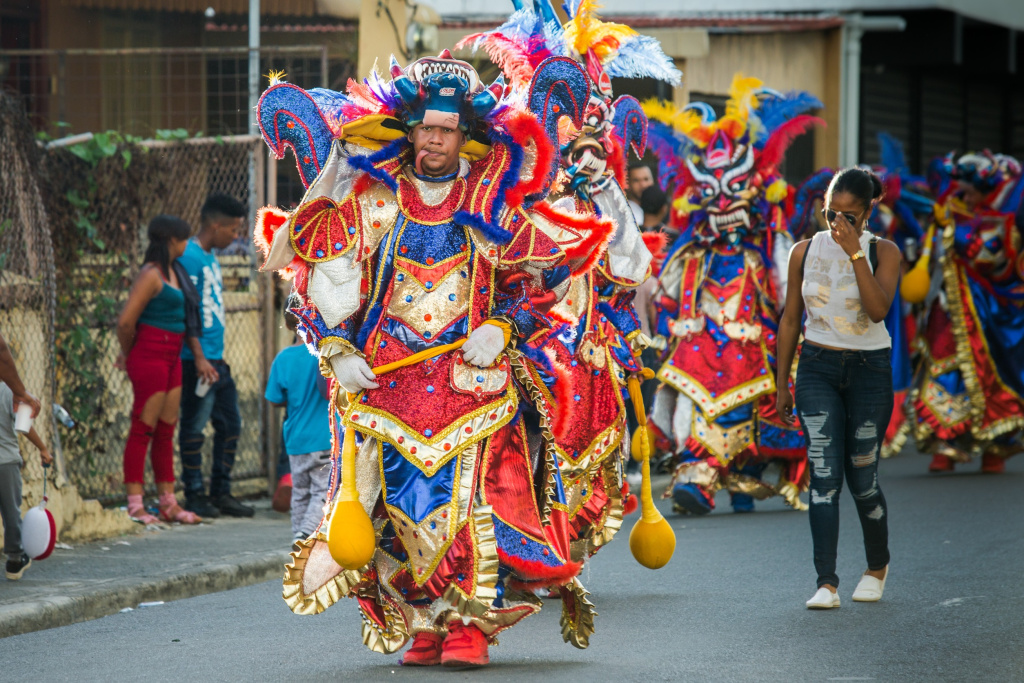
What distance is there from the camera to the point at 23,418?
22.2ft

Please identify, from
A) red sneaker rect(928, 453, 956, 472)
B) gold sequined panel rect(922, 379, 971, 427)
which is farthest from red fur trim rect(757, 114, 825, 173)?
red sneaker rect(928, 453, 956, 472)

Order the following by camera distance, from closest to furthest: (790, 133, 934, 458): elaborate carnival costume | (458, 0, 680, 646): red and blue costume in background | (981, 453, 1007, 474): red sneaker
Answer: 1. (458, 0, 680, 646): red and blue costume in background
2. (981, 453, 1007, 474): red sneaker
3. (790, 133, 934, 458): elaborate carnival costume

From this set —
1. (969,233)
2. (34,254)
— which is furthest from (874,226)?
(34,254)

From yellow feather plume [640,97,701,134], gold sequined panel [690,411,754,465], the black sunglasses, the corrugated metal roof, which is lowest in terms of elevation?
gold sequined panel [690,411,754,465]

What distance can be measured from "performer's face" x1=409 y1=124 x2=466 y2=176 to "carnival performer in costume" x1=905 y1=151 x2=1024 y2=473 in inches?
276

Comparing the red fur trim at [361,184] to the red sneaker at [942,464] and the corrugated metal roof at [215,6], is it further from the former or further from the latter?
the red sneaker at [942,464]

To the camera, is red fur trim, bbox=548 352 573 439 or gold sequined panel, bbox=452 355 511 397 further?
red fur trim, bbox=548 352 573 439

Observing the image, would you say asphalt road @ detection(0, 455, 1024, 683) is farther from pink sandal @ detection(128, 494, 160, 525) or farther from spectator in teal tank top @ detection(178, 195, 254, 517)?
spectator in teal tank top @ detection(178, 195, 254, 517)

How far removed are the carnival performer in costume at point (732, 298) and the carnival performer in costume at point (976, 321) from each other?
7.48 feet

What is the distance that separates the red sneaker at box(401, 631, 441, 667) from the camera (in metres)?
5.29

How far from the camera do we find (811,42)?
18.6 m

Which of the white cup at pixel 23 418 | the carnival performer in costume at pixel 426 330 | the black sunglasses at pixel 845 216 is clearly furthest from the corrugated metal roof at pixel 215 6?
the carnival performer in costume at pixel 426 330

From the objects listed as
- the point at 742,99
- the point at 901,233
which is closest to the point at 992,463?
the point at 901,233

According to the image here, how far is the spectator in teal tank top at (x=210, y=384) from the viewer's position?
30.6ft
